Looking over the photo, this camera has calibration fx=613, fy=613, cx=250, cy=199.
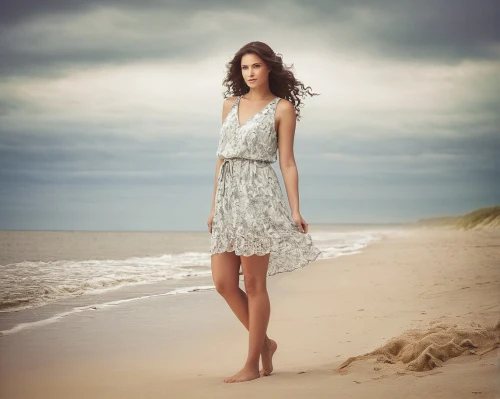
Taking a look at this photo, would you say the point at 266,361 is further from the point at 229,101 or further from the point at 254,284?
the point at 229,101

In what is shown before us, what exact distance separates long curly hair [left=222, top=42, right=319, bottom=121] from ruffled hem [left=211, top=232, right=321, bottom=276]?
0.82 meters

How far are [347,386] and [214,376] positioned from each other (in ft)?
2.94

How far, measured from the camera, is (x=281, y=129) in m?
3.46

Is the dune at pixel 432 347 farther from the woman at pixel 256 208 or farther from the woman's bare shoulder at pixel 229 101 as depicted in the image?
the woman's bare shoulder at pixel 229 101

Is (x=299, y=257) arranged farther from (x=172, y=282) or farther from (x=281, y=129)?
(x=172, y=282)

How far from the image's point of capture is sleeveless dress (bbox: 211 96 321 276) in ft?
10.9

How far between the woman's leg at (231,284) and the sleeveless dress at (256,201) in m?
0.06

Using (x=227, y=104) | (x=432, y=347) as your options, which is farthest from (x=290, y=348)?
(x=227, y=104)

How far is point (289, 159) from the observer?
11.3 ft

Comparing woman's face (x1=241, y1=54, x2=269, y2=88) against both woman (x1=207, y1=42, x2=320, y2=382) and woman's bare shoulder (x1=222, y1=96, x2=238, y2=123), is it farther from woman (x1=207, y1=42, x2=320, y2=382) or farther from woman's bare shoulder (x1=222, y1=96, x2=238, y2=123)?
woman's bare shoulder (x1=222, y1=96, x2=238, y2=123)

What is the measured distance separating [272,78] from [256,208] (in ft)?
2.68

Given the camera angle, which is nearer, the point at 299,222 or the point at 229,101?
the point at 299,222

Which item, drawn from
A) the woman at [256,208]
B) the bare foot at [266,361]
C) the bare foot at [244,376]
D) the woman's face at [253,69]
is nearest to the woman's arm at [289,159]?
the woman at [256,208]

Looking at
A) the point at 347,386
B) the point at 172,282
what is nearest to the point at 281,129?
the point at 347,386
